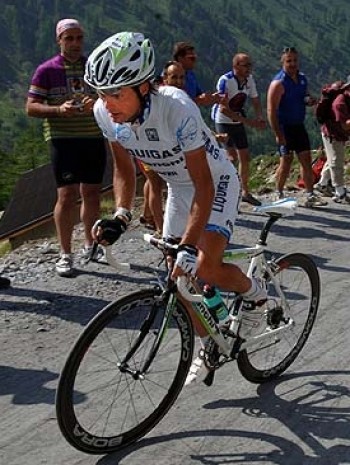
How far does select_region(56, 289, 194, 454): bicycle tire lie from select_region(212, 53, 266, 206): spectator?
5975 millimetres

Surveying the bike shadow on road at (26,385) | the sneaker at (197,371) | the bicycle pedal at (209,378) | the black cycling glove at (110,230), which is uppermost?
the black cycling glove at (110,230)

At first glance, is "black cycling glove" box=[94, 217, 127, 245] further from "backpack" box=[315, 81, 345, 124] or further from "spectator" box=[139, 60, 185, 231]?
"backpack" box=[315, 81, 345, 124]

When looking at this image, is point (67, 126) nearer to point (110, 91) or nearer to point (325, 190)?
point (110, 91)

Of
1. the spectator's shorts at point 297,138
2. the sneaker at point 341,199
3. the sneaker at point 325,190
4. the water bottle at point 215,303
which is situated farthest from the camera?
the sneaker at point 325,190

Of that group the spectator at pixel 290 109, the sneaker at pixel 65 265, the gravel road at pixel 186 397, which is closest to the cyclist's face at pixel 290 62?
the spectator at pixel 290 109

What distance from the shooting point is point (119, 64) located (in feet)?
12.4

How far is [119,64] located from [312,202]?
6.97 m

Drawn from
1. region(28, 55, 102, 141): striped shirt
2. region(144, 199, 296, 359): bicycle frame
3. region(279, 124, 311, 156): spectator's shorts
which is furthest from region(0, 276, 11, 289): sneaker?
region(279, 124, 311, 156): spectator's shorts

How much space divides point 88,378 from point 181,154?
Answer: 4.47ft

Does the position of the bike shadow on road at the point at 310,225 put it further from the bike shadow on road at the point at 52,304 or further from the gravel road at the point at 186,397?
the bike shadow on road at the point at 52,304

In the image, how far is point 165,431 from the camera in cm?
440

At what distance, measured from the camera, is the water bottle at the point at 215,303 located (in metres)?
4.46

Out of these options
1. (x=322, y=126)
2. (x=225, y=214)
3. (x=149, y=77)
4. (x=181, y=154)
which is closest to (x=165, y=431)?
(x=225, y=214)

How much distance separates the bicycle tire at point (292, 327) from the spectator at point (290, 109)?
16.9 ft
